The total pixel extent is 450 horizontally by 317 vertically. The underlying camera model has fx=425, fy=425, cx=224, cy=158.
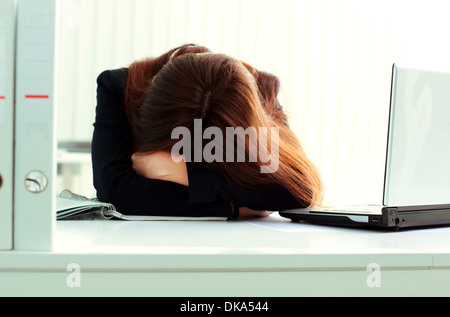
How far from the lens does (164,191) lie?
0.86 metres

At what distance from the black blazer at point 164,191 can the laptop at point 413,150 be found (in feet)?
0.63

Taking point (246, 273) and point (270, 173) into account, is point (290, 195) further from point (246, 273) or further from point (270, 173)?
point (246, 273)

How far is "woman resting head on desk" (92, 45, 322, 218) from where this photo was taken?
2.65ft

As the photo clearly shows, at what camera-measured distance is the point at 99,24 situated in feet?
7.90

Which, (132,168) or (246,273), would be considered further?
(132,168)

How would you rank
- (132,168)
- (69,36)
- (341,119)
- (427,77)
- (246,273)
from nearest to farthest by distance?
1. (246,273)
2. (427,77)
3. (132,168)
4. (69,36)
5. (341,119)

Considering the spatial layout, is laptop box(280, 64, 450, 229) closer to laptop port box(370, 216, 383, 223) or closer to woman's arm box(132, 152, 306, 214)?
laptop port box(370, 216, 383, 223)

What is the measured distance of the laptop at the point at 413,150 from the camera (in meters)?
0.62

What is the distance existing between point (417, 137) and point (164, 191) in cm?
48

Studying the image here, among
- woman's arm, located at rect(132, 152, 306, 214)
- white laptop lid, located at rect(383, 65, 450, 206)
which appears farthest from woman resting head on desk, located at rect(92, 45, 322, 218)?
white laptop lid, located at rect(383, 65, 450, 206)

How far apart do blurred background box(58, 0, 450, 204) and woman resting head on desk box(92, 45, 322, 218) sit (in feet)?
5.18

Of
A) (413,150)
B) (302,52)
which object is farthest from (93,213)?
(302,52)
